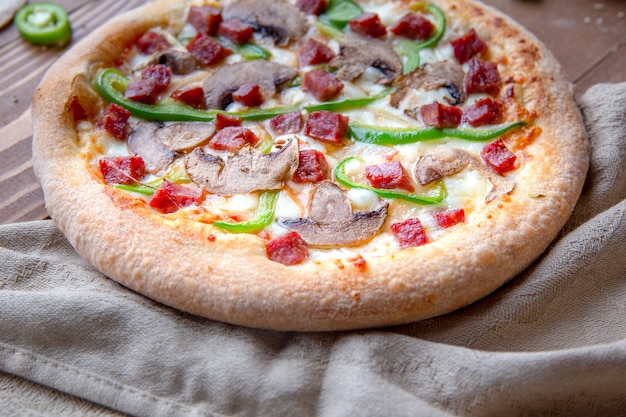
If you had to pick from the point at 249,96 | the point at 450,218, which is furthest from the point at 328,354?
the point at 249,96

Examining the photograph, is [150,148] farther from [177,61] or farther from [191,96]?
[177,61]

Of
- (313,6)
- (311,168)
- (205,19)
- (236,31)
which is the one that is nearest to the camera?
(311,168)

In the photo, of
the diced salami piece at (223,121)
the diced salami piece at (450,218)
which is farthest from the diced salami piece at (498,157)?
the diced salami piece at (223,121)

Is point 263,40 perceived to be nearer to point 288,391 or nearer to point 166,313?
point 166,313

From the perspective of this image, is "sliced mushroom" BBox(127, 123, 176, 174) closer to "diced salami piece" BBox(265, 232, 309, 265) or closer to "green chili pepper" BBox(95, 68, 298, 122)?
"green chili pepper" BBox(95, 68, 298, 122)

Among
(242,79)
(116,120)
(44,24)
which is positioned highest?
(242,79)

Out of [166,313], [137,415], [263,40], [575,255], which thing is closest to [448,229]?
[575,255]
